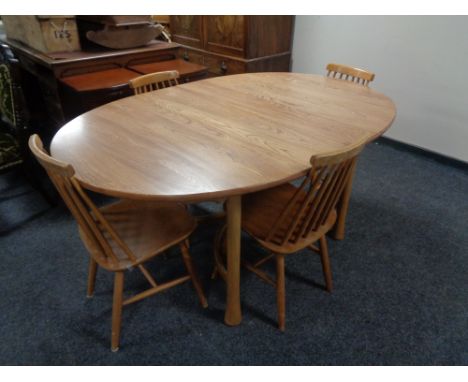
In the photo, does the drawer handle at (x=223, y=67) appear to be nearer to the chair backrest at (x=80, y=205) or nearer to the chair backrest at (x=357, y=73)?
the chair backrest at (x=357, y=73)

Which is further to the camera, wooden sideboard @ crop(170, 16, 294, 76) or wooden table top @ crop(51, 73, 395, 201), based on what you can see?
wooden sideboard @ crop(170, 16, 294, 76)

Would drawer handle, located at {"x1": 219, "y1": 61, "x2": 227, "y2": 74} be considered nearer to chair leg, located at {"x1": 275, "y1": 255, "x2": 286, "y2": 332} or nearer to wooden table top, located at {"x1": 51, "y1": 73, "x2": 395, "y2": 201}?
wooden table top, located at {"x1": 51, "y1": 73, "x2": 395, "y2": 201}

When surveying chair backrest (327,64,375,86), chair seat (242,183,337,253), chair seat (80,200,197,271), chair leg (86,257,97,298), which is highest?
chair backrest (327,64,375,86)

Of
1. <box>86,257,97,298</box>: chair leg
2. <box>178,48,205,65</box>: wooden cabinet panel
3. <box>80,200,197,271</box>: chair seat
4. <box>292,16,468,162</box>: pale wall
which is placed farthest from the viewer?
<box>178,48,205,65</box>: wooden cabinet panel

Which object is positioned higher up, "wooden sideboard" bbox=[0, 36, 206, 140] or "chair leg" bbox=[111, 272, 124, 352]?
"wooden sideboard" bbox=[0, 36, 206, 140]

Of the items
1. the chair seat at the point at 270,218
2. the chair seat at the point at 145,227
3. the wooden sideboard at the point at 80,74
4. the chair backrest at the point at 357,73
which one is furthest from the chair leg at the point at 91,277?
the chair backrest at the point at 357,73

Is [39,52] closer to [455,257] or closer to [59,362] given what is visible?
[59,362]

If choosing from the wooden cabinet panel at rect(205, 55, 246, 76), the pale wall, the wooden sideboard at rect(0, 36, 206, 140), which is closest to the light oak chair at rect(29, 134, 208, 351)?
the wooden sideboard at rect(0, 36, 206, 140)

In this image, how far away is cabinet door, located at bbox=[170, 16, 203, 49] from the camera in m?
3.22

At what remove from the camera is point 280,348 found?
1.42 meters

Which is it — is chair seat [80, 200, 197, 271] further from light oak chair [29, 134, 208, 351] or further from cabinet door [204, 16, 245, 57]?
cabinet door [204, 16, 245, 57]

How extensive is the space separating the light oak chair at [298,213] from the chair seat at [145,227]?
0.90 feet

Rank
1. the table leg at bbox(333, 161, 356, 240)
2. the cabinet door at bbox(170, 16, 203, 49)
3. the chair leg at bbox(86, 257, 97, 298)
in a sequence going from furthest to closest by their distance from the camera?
1. the cabinet door at bbox(170, 16, 203, 49)
2. the table leg at bbox(333, 161, 356, 240)
3. the chair leg at bbox(86, 257, 97, 298)

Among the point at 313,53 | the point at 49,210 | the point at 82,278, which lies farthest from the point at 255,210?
the point at 313,53
